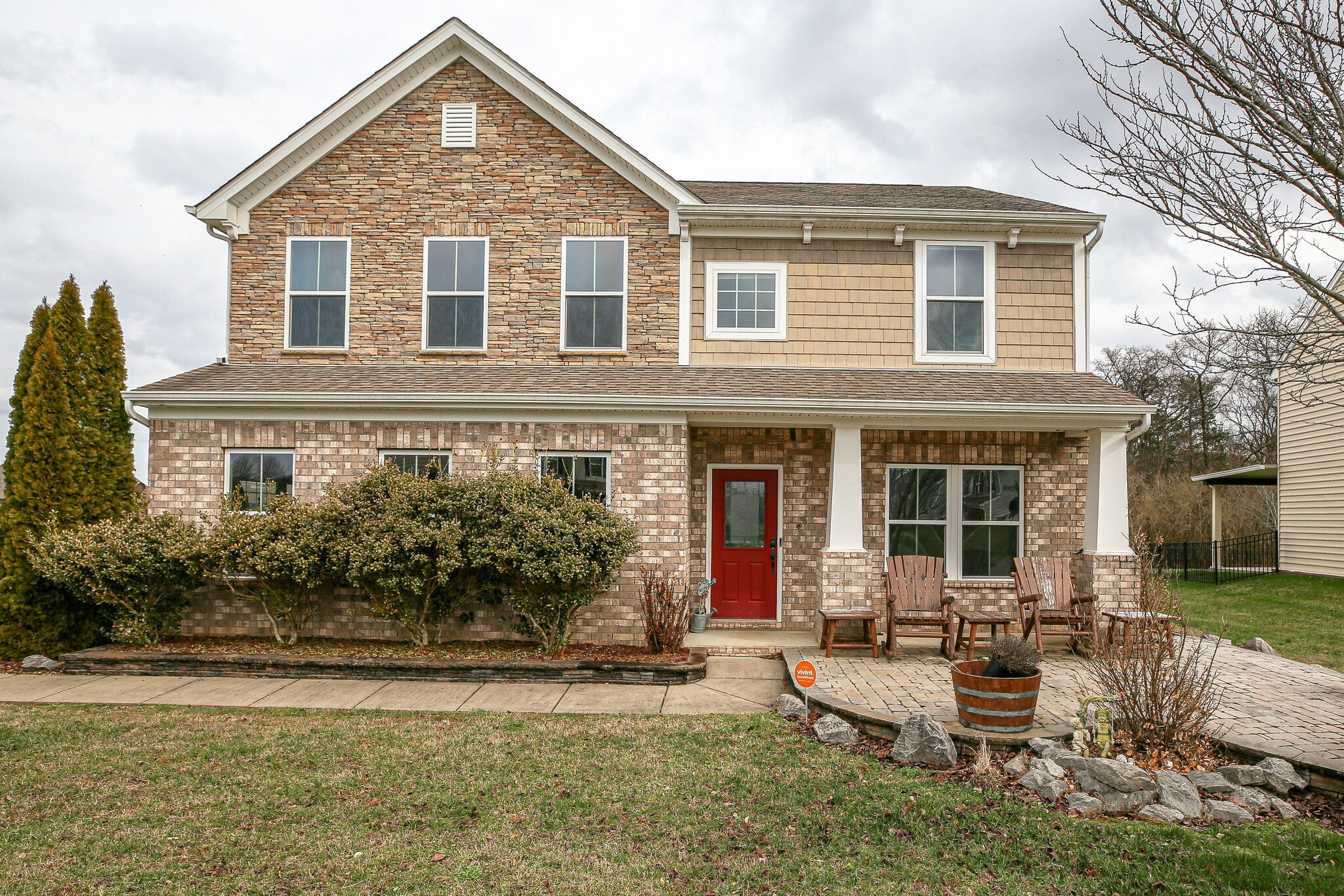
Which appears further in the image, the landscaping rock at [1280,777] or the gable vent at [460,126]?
the gable vent at [460,126]

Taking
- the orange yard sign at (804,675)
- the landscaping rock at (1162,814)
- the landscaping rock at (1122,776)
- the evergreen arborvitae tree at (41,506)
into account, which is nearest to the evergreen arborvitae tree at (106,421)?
the evergreen arborvitae tree at (41,506)

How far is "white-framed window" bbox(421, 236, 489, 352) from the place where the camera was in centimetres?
1065

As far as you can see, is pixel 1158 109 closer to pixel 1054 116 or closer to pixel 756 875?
pixel 1054 116

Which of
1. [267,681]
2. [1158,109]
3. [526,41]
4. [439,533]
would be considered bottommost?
[267,681]

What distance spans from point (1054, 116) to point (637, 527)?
245 inches

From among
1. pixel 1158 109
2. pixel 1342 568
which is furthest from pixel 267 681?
pixel 1342 568

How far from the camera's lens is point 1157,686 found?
5.49m

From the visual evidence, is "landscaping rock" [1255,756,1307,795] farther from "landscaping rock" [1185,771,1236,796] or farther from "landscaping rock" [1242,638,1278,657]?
"landscaping rock" [1242,638,1278,657]

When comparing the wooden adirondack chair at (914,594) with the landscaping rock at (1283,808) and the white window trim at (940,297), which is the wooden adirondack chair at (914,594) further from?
the landscaping rock at (1283,808)

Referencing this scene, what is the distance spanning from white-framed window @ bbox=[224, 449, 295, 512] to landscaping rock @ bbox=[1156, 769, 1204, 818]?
9.30 meters

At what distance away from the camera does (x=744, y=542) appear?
10.8 meters

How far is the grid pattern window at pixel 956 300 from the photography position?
10.8m

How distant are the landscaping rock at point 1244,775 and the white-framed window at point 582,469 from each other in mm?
6557

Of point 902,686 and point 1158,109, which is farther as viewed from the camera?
point 902,686
